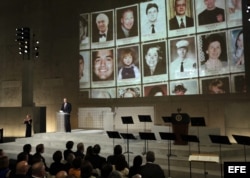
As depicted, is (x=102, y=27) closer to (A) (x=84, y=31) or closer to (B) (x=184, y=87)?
(A) (x=84, y=31)

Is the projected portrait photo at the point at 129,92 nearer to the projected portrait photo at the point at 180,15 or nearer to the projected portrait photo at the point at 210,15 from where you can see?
the projected portrait photo at the point at 180,15

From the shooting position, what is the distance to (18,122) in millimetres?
15227

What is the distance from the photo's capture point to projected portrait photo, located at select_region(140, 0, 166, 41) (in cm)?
1295

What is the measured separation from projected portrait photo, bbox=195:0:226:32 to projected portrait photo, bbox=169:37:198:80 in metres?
0.70

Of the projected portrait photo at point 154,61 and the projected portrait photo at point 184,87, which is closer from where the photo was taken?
the projected portrait photo at point 184,87

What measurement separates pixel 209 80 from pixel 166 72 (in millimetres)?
1851

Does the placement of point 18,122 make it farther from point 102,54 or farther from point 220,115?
point 220,115

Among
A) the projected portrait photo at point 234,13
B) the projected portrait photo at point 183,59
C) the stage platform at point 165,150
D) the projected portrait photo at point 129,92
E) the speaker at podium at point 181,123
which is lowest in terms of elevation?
the stage platform at point 165,150

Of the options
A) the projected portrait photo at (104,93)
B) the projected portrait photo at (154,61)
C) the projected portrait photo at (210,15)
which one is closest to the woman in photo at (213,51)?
the projected portrait photo at (210,15)

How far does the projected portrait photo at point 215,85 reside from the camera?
1142 centimetres

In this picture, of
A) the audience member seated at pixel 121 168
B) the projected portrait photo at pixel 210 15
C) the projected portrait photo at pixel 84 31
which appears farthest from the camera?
the projected portrait photo at pixel 84 31

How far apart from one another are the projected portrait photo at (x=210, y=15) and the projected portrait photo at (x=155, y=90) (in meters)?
2.72

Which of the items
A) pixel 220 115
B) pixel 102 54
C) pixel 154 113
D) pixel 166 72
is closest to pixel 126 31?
pixel 102 54

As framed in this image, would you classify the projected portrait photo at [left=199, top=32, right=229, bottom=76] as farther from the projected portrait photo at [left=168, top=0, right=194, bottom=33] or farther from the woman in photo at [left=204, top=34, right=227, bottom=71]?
the projected portrait photo at [left=168, top=0, right=194, bottom=33]
